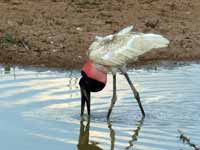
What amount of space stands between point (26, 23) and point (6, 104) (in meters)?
3.90

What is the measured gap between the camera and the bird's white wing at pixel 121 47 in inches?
331

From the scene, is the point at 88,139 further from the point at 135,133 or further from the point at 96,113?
the point at 96,113

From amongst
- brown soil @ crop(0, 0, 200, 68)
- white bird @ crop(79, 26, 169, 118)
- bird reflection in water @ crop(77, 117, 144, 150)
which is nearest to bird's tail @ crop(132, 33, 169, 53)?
white bird @ crop(79, 26, 169, 118)

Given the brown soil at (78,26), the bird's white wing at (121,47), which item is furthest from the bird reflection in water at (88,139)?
the brown soil at (78,26)

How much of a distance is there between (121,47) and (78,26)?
4200mm

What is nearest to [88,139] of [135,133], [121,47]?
[135,133]

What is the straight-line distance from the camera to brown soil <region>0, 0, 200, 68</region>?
37.8 feet

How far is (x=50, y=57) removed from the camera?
11.4 m

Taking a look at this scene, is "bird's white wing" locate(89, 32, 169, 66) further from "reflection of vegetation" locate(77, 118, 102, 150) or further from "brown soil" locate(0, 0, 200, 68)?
"brown soil" locate(0, 0, 200, 68)

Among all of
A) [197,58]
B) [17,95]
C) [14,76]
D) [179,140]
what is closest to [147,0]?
[197,58]

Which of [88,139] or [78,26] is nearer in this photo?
[88,139]

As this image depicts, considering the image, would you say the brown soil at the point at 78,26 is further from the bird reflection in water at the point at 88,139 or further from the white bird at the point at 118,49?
the bird reflection in water at the point at 88,139

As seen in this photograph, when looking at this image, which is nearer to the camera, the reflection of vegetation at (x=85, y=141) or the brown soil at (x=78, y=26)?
the reflection of vegetation at (x=85, y=141)

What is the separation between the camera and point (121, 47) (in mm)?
8523
